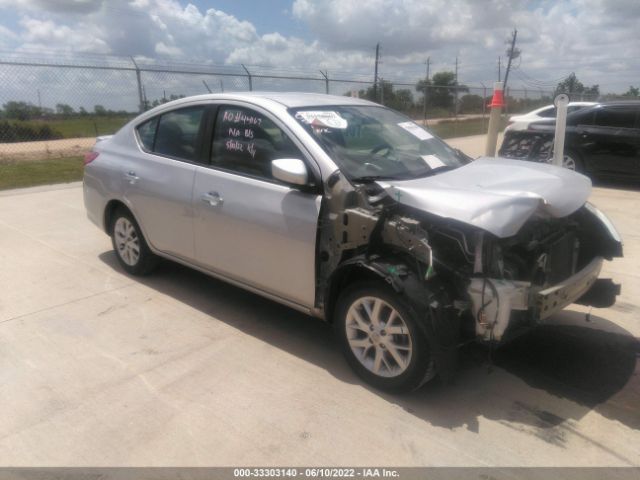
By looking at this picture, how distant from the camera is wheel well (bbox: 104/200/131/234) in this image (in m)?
4.91

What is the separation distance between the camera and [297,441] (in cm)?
278

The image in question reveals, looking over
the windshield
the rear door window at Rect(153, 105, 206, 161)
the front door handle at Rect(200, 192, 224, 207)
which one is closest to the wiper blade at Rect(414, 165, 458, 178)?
the windshield

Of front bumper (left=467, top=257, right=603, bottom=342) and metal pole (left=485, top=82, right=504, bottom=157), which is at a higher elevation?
metal pole (left=485, top=82, right=504, bottom=157)

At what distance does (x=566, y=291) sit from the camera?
10.3ft

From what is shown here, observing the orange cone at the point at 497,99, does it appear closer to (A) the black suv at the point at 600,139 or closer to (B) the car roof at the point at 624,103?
(A) the black suv at the point at 600,139

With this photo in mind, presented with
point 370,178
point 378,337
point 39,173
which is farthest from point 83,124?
point 378,337

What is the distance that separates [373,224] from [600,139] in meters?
7.81

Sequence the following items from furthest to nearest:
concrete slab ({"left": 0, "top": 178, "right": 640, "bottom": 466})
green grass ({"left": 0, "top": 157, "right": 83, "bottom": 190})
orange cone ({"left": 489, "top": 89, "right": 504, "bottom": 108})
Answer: green grass ({"left": 0, "top": 157, "right": 83, "bottom": 190})
orange cone ({"left": 489, "top": 89, "right": 504, "bottom": 108})
concrete slab ({"left": 0, "top": 178, "right": 640, "bottom": 466})

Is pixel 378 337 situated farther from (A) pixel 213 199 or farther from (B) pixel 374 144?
(A) pixel 213 199

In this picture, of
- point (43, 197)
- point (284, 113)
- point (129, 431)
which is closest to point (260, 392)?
point (129, 431)

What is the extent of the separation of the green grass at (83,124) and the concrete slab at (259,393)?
1174 centimetres

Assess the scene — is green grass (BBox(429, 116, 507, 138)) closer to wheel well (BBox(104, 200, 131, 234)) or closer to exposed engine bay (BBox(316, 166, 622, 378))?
wheel well (BBox(104, 200, 131, 234))

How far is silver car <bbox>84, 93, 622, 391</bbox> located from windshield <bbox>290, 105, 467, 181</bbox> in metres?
0.01

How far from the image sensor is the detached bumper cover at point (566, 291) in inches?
115
